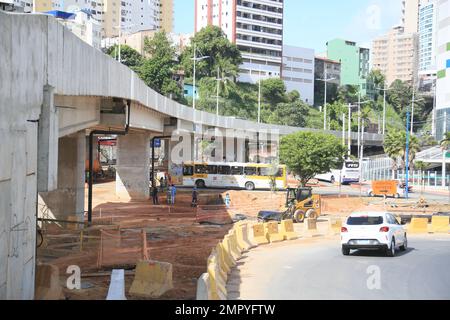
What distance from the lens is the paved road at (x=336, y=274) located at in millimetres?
13742

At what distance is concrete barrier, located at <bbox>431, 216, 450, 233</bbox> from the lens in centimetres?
3175

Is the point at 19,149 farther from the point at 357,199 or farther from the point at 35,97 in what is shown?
the point at 357,199

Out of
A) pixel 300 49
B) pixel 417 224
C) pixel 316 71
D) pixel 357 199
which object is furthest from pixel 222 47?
pixel 417 224

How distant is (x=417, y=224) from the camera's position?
31734 millimetres

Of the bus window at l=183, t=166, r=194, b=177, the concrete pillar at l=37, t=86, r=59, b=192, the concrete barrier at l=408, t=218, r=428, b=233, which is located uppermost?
the concrete pillar at l=37, t=86, r=59, b=192

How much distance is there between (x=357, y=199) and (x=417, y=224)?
60.6 ft

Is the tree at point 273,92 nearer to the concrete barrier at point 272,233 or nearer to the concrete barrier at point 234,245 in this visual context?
the concrete barrier at point 272,233

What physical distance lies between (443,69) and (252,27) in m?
50.7

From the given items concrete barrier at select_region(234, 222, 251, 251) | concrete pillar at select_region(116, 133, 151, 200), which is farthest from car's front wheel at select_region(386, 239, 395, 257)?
concrete pillar at select_region(116, 133, 151, 200)

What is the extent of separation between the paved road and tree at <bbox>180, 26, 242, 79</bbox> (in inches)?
3742

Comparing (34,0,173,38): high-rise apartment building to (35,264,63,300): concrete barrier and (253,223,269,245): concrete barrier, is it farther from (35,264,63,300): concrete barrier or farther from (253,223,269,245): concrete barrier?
(35,264,63,300): concrete barrier

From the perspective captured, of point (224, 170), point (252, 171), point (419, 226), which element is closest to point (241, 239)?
point (419, 226)

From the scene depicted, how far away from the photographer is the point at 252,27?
132500mm
